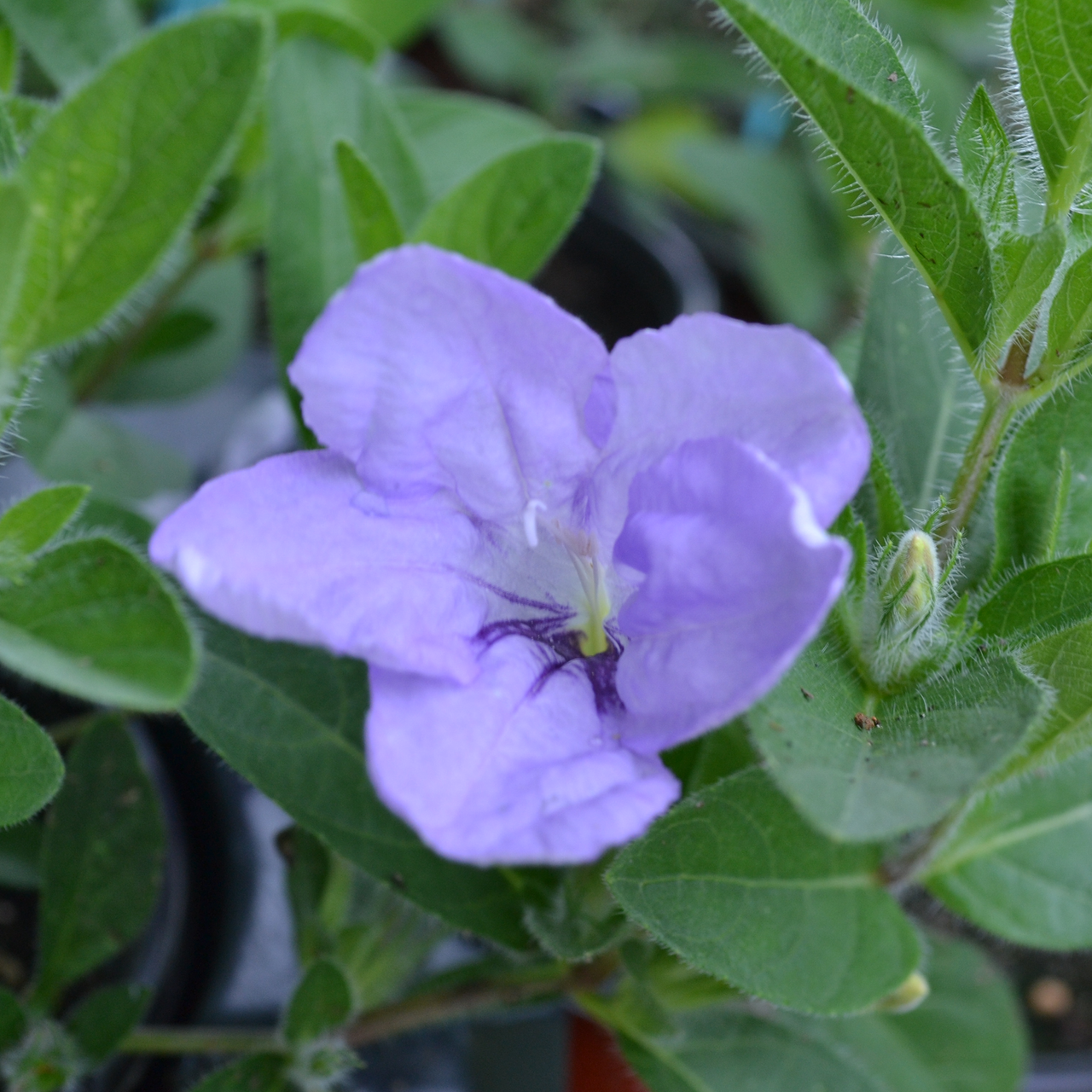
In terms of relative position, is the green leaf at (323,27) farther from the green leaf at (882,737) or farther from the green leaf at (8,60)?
the green leaf at (882,737)

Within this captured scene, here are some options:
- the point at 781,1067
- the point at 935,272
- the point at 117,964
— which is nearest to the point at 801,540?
the point at 935,272

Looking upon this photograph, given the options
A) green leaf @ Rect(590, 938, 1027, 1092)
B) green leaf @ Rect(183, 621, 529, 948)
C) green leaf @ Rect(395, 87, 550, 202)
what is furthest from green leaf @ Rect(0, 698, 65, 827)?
green leaf @ Rect(395, 87, 550, 202)

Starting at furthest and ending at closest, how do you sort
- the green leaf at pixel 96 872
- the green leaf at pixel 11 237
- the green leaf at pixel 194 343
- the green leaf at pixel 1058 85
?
the green leaf at pixel 194 343 → the green leaf at pixel 96 872 → the green leaf at pixel 1058 85 → the green leaf at pixel 11 237

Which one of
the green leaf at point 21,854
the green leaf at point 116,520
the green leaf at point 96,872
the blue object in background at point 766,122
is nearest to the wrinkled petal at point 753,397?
the green leaf at point 116,520

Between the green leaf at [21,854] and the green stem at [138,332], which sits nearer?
the green leaf at [21,854]

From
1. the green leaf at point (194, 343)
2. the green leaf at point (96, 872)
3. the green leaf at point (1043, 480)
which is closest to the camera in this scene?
the green leaf at point (1043, 480)
